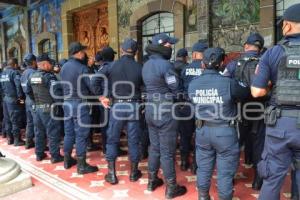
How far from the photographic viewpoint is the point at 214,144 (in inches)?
122

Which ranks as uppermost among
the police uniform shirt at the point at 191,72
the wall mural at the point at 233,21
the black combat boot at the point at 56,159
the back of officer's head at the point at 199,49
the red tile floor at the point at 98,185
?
the wall mural at the point at 233,21

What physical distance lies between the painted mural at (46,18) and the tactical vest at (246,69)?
9.05 meters

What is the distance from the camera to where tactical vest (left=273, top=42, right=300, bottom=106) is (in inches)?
97.7

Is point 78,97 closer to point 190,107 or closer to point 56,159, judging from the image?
point 56,159

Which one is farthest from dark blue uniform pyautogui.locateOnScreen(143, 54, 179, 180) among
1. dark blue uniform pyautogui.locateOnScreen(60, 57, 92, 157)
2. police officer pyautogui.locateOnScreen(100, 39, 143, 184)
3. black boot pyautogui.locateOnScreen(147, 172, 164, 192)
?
dark blue uniform pyautogui.locateOnScreen(60, 57, 92, 157)

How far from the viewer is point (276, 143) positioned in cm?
262

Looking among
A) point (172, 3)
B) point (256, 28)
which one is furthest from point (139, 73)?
point (172, 3)

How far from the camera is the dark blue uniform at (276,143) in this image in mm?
2535

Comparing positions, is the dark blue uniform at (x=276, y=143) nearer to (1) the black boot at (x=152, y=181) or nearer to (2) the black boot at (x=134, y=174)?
(1) the black boot at (x=152, y=181)

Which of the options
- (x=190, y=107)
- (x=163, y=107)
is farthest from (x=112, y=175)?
(x=190, y=107)

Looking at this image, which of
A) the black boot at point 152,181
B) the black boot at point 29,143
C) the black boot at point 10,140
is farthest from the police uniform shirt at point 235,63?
the black boot at point 10,140

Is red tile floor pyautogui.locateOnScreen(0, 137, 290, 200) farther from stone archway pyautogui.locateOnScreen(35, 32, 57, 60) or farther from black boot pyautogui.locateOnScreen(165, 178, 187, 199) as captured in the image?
stone archway pyautogui.locateOnScreen(35, 32, 57, 60)

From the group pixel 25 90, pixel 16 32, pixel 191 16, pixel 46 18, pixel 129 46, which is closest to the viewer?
pixel 129 46

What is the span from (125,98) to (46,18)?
9441mm
